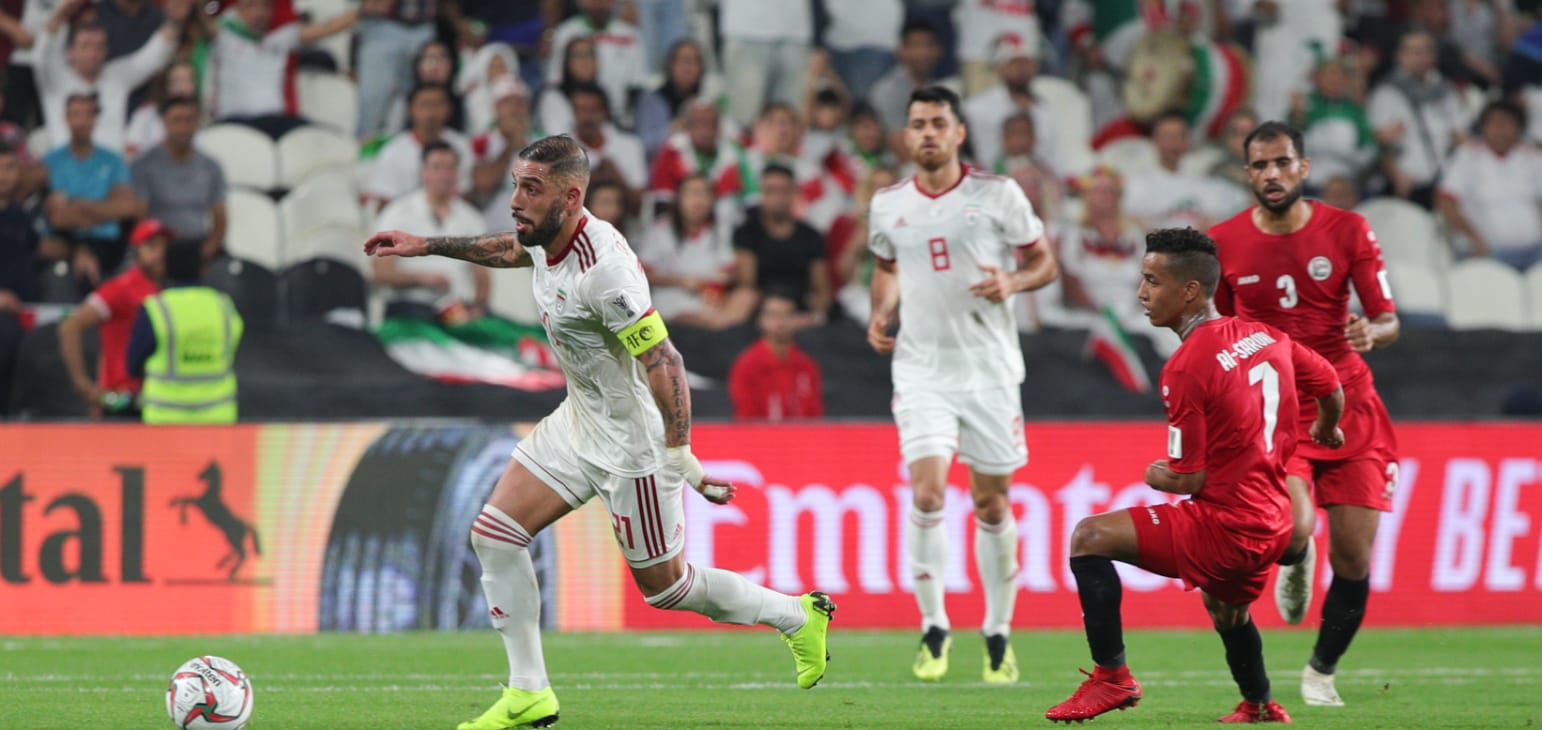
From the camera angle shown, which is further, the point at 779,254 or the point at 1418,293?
the point at 1418,293

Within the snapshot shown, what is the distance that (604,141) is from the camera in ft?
50.6

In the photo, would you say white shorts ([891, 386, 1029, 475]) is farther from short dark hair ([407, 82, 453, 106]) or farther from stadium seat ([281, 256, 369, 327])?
short dark hair ([407, 82, 453, 106])

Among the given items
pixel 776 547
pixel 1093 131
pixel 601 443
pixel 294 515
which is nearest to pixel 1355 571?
pixel 601 443

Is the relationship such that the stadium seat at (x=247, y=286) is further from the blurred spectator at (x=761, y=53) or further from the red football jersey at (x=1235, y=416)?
the red football jersey at (x=1235, y=416)

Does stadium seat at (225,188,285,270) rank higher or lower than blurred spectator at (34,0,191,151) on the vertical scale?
lower

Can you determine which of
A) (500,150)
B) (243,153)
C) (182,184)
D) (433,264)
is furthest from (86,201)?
(500,150)

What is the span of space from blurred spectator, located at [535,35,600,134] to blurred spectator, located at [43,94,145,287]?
129 inches

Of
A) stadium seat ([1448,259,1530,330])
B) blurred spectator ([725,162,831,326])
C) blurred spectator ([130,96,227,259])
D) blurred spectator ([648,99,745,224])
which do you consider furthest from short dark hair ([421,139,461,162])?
stadium seat ([1448,259,1530,330])

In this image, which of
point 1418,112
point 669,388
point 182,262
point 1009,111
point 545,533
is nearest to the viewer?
point 669,388

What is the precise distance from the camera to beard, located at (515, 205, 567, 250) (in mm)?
6695

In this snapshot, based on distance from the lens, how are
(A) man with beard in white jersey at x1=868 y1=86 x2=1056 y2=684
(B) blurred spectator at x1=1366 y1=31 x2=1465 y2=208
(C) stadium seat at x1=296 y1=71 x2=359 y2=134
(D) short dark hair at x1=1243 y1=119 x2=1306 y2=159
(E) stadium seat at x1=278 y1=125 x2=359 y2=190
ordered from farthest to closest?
1. (B) blurred spectator at x1=1366 y1=31 x2=1465 y2=208
2. (C) stadium seat at x1=296 y1=71 x2=359 y2=134
3. (E) stadium seat at x1=278 y1=125 x2=359 y2=190
4. (A) man with beard in white jersey at x1=868 y1=86 x2=1056 y2=684
5. (D) short dark hair at x1=1243 y1=119 x2=1306 y2=159

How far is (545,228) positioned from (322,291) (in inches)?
302

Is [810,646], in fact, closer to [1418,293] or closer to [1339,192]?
[1339,192]

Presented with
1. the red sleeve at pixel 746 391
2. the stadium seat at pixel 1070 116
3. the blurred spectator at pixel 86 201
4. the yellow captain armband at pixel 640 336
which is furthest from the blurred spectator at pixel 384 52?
the yellow captain armband at pixel 640 336
